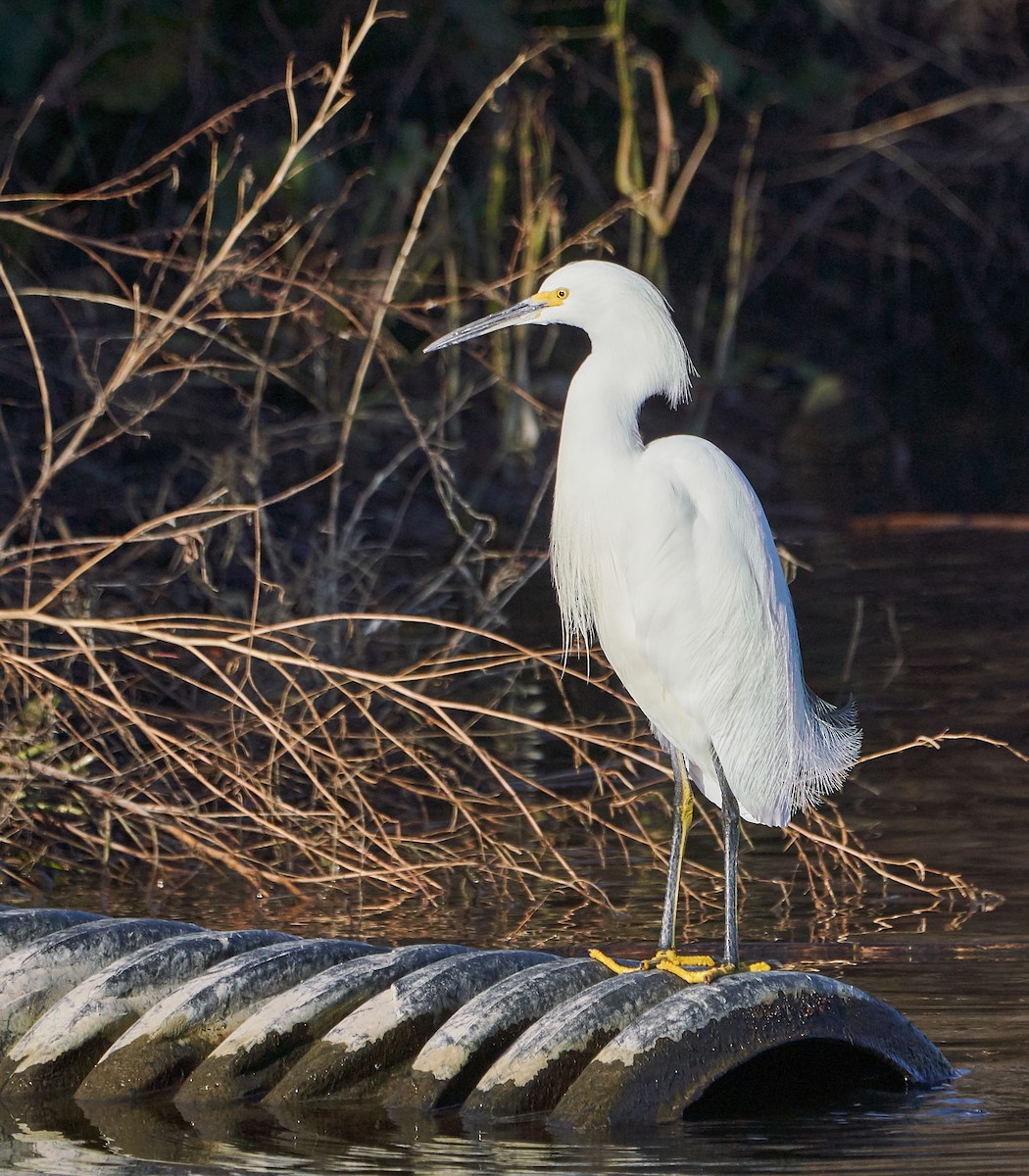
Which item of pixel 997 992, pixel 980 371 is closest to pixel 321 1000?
pixel 997 992

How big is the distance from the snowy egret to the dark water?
1.78 ft

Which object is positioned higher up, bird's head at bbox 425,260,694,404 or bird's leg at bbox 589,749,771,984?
bird's head at bbox 425,260,694,404

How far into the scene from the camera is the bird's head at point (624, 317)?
14.5 ft

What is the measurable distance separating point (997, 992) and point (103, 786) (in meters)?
2.76

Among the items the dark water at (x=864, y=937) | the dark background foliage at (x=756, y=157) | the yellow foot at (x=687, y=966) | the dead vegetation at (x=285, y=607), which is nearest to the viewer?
the dark water at (x=864, y=937)

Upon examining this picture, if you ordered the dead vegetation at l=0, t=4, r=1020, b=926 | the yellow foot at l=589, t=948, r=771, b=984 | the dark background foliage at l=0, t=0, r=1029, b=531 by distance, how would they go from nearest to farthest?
the yellow foot at l=589, t=948, r=771, b=984, the dead vegetation at l=0, t=4, r=1020, b=926, the dark background foliage at l=0, t=0, r=1029, b=531

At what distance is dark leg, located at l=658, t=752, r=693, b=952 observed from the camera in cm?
425

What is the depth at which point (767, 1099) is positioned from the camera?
161 inches

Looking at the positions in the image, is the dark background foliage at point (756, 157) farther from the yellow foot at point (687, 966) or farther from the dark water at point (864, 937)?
the yellow foot at point (687, 966)

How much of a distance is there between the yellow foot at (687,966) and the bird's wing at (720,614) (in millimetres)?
411

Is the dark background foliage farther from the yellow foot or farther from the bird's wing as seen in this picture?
the yellow foot

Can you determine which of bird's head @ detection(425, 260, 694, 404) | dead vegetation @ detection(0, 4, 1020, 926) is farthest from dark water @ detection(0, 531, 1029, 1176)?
bird's head @ detection(425, 260, 694, 404)

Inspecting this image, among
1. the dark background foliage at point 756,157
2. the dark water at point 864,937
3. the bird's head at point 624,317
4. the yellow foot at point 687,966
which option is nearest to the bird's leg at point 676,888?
the yellow foot at point 687,966

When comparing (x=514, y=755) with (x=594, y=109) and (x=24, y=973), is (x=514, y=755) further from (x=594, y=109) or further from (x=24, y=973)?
(x=594, y=109)
